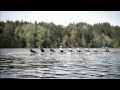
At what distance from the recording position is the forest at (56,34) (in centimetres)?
1438

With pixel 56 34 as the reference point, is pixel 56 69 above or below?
below

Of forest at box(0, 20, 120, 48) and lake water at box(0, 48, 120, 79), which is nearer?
lake water at box(0, 48, 120, 79)

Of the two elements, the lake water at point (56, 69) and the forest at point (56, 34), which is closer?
the lake water at point (56, 69)

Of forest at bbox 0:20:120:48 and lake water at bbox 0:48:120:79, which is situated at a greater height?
forest at bbox 0:20:120:48

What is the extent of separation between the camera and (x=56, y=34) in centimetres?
1619

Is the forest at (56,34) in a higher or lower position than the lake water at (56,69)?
higher

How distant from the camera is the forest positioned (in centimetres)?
1438

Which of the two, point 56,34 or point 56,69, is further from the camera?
point 56,34
